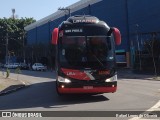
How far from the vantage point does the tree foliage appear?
98.6m

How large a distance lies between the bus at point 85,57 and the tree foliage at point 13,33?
81.5 m

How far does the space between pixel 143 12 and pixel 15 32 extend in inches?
2302

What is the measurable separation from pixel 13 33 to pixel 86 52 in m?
85.7

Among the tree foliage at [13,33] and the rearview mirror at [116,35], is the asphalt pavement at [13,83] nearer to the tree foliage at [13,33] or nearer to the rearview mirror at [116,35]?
the rearview mirror at [116,35]

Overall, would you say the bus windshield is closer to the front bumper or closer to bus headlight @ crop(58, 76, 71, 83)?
bus headlight @ crop(58, 76, 71, 83)

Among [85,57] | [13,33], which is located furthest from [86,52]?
[13,33]

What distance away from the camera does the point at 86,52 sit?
51.2ft

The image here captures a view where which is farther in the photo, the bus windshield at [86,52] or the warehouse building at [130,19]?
the warehouse building at [130,19]

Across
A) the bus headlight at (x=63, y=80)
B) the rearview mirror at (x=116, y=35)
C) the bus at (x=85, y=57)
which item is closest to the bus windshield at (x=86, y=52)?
the bus at (x=85, y=57)

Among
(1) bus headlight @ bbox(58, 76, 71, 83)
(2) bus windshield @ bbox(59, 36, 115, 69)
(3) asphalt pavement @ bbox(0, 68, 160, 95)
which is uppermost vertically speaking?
(2) bus windshield @ bbox(59, 36, 115, 69)

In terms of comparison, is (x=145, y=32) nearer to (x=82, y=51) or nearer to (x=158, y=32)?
(x=158, y=32)

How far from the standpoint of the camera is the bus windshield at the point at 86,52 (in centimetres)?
1545

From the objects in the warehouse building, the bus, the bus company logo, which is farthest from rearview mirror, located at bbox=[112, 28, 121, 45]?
the warehouse building

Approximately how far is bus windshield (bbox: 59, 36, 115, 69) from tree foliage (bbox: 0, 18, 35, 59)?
3215 inches
